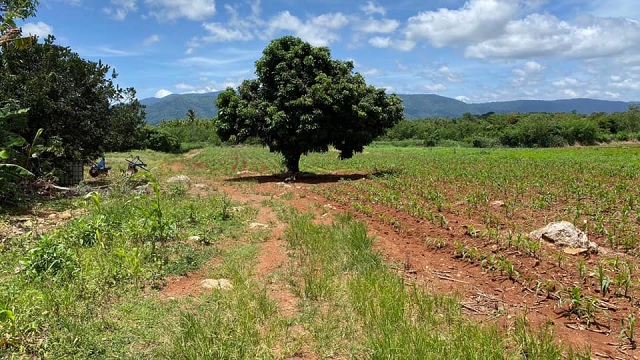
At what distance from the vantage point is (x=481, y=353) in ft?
12.5

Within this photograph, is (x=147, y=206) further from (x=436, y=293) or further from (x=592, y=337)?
(x=592, y=337)

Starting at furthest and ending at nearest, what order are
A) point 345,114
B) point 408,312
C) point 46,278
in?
point 345,114 < point 46,278 < point 408,312

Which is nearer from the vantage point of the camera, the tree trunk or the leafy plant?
the leafy plant

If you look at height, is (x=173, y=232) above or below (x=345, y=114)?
below

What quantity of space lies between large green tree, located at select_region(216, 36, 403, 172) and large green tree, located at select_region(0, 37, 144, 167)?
5.09 m

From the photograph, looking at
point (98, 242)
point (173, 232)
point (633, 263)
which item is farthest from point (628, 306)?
point (98, 242)

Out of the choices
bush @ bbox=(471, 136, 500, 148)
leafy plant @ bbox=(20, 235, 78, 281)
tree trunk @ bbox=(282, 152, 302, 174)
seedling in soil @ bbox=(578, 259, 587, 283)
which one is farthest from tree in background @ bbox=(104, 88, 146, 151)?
bush @ bbox=(471, 136, 500, 148)

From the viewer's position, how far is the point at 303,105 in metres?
17.8

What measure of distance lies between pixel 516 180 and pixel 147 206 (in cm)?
1364

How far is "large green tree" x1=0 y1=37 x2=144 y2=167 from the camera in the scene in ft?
44.5

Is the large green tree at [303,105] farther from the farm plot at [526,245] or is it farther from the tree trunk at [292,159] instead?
the farm plot at [526,245]

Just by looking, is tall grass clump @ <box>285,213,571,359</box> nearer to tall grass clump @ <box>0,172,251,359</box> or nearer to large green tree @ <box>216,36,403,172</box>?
tall grass clump @ <box>0,172,251,359</box>

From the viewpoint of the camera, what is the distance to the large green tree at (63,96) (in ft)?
44.5

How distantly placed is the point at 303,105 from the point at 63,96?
9.13 m
